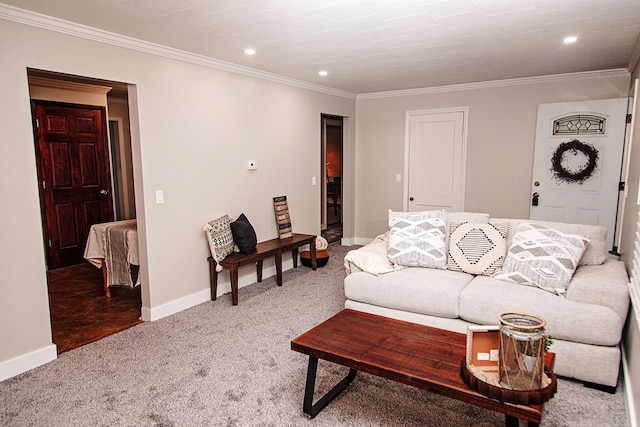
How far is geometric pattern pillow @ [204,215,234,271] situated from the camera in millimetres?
3949

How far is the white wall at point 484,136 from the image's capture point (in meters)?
4.92

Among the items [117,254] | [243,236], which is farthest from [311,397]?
[117,254]

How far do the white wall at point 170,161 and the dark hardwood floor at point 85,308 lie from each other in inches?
11.6

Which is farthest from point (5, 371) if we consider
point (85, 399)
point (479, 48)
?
point (479, 48)

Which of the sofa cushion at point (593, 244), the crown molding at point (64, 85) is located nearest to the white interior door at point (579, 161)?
the sofa cushion at point (593, 244)

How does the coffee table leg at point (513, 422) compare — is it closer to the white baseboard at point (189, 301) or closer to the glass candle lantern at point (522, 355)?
the glass candle lantern at point (522, 355)

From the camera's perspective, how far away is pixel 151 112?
3.50m

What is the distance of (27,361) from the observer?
279cm

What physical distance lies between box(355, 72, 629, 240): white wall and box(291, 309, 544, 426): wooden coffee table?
12.2ft

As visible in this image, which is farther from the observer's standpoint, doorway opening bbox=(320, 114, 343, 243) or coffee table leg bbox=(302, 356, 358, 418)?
doorway opening bbox=(320, 114, 343, 243)

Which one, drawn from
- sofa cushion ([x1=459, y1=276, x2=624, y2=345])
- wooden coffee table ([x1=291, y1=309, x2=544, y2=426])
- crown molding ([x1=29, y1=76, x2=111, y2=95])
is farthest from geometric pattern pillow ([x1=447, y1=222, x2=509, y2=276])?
crown molding ([x1=29, y1=76, x2=111, y2=95])

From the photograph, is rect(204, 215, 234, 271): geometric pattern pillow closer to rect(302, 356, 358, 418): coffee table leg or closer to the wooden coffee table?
the wooden coffee table

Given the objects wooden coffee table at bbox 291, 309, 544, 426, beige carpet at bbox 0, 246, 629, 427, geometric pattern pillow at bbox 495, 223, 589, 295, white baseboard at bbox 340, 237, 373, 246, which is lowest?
beige carpet at bbox 0, 246, 629, 427

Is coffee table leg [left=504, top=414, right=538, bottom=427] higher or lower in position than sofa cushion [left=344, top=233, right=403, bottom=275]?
lower
